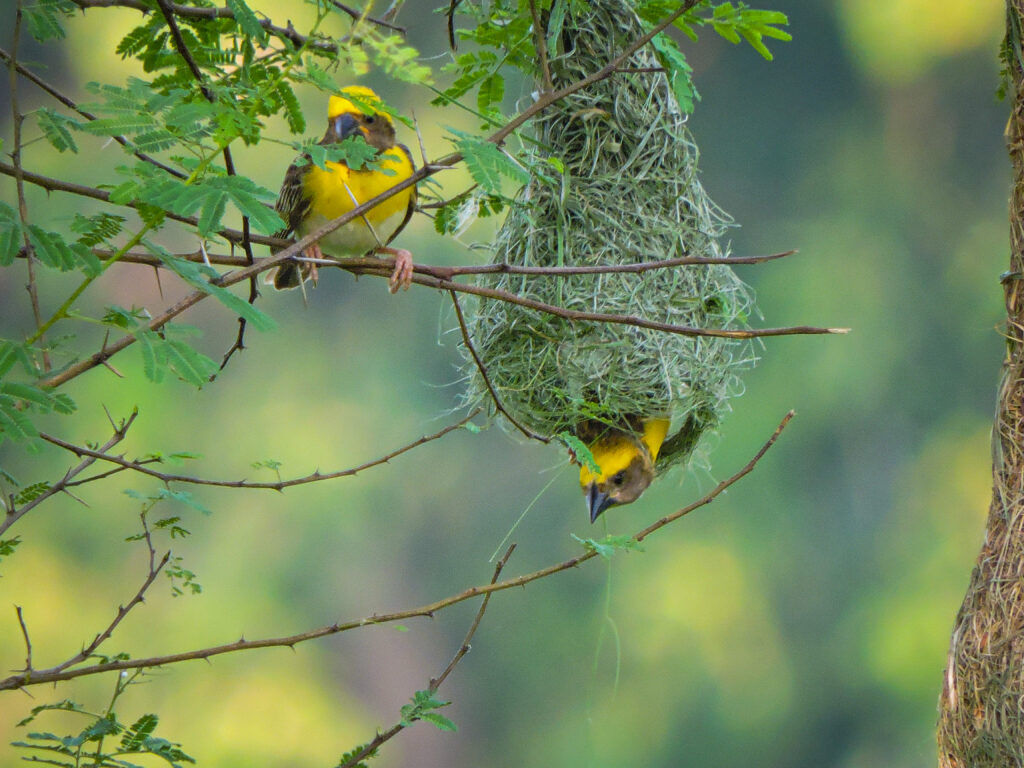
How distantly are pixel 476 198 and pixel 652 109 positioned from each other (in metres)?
0.42

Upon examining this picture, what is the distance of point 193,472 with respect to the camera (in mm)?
3592

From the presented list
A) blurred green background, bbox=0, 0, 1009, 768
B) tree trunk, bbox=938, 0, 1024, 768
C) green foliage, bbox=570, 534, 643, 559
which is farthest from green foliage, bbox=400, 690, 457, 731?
blurred green background, bbox=0, 0, 1009, 768

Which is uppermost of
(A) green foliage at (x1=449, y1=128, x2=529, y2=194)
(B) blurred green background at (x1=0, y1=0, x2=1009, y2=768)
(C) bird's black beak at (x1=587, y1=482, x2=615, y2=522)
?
(B) blurred green background at (x1=0, y1=0, x2=1009, y2=768)

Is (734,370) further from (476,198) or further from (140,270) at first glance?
(140,270)

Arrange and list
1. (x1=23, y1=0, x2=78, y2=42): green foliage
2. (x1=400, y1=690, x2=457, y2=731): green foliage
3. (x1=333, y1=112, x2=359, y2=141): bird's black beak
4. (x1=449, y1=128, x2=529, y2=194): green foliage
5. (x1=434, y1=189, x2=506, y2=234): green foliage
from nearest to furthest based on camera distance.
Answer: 1. (x1=449, y1=128, x2=529, y2=194): green foliage
2. (x1=23, y1=0, x2=78, y2=42): green foliage
3. (x1=400, y1=690, x2=457, y2=731): green foliage
4. (x1=434, y1=189, x2=506, y2=234): green foliage
5. (x1=333, y1=112, x2=359, y2=141): bird's black beak

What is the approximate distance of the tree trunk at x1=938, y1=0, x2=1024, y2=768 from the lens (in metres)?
1.45

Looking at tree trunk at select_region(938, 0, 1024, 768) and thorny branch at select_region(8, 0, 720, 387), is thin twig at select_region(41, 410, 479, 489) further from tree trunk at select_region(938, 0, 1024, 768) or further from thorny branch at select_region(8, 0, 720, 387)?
tree trunk at select_region(938, 0, 1024, 768)

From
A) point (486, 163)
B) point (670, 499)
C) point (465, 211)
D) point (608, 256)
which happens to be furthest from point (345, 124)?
point (670, 499)

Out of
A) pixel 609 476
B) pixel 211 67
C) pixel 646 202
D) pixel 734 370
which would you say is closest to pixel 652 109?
pixel 646 202

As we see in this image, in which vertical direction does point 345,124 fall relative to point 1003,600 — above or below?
above

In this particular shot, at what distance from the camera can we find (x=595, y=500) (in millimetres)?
1472

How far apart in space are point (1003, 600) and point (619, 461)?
0.59m

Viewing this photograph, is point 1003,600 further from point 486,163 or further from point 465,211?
point 486,163

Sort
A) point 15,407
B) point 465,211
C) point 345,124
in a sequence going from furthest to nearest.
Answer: point 345,124, point 465,211, point 15,407
